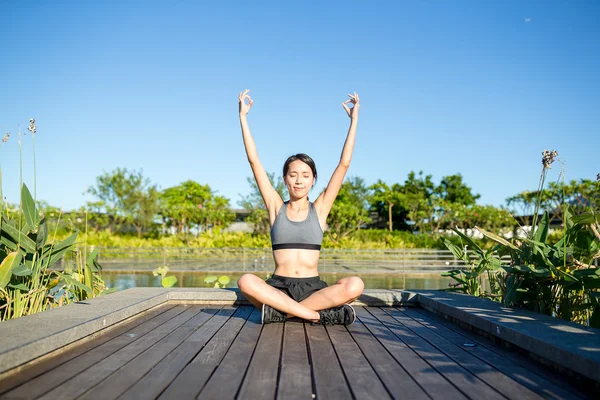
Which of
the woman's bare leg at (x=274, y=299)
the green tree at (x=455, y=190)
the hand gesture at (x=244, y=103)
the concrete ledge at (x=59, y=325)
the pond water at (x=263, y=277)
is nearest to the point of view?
the concrete ledge at (x=59, y=325)

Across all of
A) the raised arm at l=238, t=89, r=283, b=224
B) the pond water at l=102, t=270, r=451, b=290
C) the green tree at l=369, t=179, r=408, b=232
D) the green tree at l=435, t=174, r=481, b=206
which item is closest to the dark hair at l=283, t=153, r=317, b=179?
the raised arm at l=238, t=89, r=283, b=224

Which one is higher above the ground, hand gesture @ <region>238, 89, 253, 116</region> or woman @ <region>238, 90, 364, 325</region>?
hand gesture @ <region>238, 89, 253, 116</region>

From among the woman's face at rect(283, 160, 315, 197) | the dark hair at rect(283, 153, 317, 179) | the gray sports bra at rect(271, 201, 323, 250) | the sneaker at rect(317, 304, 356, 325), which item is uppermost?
the dark hair at rect(283, 153, 317, 179)

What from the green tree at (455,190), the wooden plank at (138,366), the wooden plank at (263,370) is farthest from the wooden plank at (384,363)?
the green tree at (455,190)

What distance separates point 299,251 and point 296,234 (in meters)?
0.11

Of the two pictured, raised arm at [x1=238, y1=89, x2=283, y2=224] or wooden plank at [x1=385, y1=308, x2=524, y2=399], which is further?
raised arm at [x1=238, y1=89, x2=283, y2=224]

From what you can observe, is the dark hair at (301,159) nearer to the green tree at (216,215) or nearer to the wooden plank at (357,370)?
the wooden plank at (357,370)

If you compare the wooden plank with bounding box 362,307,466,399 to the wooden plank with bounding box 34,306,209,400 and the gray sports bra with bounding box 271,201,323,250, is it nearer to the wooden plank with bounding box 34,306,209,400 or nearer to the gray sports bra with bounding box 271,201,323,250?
the gray sports bra with bounding box 271,201,323,250

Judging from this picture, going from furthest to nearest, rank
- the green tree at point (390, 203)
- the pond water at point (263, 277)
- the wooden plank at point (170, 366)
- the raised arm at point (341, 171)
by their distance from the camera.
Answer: the green tree at point (390, 203) < the pond water at point (263, 277) < the raised arm at point (341, 171) < the wooden plank at point (170, 366)

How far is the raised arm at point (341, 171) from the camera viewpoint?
306 centimetres

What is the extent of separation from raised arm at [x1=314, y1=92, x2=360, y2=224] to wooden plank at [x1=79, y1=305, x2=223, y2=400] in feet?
3.55

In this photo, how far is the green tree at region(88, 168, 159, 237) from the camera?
23.8m

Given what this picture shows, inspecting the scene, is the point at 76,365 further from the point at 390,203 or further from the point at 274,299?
the point at 390,203

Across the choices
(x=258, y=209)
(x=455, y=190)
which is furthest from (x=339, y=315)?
(x=455, y=190)
